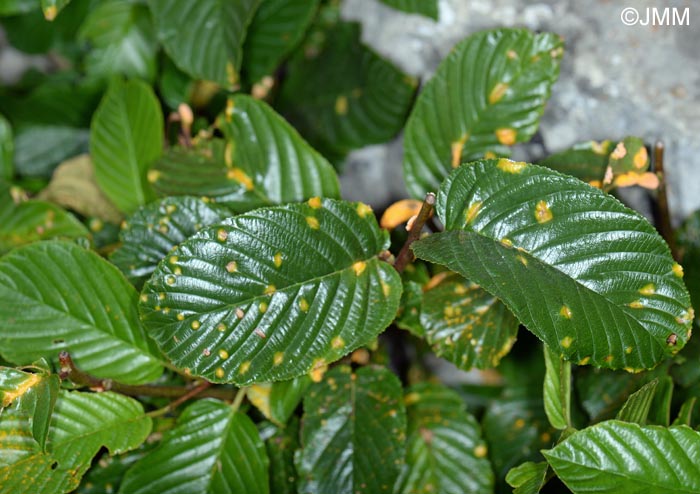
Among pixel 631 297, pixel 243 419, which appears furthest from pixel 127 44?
pixel 631 297

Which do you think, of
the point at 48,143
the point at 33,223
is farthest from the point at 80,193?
the point at 48,143

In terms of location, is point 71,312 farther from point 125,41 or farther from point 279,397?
point 125,41

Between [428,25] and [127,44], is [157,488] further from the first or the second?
[127,44]

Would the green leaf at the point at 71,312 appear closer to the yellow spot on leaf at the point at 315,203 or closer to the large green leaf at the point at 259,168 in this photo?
the large green leaf at the point at 259,168

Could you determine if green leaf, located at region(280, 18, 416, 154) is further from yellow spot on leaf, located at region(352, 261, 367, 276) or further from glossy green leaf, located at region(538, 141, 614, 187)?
yellow spot on leaf, located at region(352, 261, 367, 276)

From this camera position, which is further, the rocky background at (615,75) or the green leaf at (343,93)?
the green leaf at (343,93)

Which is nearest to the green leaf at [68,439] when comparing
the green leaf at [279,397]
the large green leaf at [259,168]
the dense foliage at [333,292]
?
the dense foliage at [333,292]
